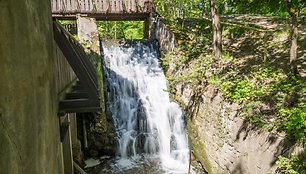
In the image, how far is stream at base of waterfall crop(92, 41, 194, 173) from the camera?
399 inches

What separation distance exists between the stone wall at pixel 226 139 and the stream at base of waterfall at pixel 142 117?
38.8 inches

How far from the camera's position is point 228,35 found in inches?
519

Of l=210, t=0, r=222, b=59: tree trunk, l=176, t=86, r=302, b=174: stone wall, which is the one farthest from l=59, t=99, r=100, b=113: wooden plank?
l=210, t=0, r=222, b=59: tree trunk

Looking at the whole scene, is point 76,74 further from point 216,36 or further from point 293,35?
point 216,36

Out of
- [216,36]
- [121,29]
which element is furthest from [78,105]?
[121,29]

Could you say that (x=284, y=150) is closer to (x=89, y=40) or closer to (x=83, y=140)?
(x=83, y=140)

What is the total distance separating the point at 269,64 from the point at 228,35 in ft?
15.1

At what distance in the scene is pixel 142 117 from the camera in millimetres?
11969

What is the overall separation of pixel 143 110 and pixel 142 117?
37 cm

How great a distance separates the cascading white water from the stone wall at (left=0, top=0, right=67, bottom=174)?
7150 millimetres

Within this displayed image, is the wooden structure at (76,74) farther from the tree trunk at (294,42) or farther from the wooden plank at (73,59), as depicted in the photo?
the tree trunk at (294,42)

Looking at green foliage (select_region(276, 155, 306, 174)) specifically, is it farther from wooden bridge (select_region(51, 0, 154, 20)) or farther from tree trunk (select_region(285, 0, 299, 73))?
wooden bridge (select_region(51, 0, 154, 20))

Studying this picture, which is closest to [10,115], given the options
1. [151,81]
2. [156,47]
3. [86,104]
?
[86,104]

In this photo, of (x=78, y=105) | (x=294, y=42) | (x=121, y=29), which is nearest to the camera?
(x=78, y=105)
